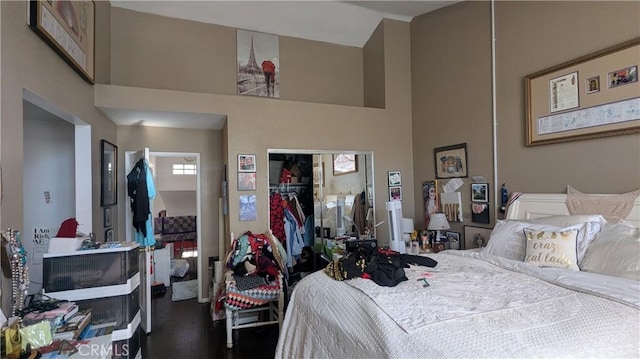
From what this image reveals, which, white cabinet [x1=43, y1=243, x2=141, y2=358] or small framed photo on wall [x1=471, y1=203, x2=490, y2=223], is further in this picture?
small framed photo on wall [x1=471, y1=203, x2=490, y2=223]

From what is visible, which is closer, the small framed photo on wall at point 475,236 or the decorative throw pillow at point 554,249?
the decorative throw pillow at point 554,249

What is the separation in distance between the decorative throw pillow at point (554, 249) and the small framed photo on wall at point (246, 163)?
2.70m

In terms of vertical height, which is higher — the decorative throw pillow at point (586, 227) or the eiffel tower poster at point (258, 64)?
the eiffel tower poster at point (258, 64)

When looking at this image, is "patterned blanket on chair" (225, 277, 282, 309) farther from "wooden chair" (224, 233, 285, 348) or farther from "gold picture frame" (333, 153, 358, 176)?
"gold picture frame" (333, 153, 358, 176)

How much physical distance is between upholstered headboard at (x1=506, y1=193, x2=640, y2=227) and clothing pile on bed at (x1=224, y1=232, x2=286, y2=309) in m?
2.29

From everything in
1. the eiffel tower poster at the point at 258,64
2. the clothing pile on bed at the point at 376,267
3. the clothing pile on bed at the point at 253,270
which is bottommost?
the clothing pile on bed at the point at 253,270

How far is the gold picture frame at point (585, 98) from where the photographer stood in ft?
7.34

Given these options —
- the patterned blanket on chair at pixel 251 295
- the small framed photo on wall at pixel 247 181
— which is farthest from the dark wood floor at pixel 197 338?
the small framed photo on wall at pixel 247 181

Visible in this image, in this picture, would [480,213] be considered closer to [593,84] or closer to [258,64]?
[593,84]

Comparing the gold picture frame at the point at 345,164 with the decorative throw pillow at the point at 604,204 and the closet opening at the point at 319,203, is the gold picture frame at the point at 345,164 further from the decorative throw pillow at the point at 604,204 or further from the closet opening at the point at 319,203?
the decorative throw pillow at the point at 604,204

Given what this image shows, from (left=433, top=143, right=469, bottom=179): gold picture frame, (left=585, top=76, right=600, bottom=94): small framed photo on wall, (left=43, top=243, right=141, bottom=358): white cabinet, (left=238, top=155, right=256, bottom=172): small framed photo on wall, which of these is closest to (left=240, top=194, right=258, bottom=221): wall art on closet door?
(left=238, top=155, right=256, bottom=172): small framed photo on wall

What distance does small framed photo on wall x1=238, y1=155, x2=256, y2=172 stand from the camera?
3561mm

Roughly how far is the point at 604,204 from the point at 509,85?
137 centimetres

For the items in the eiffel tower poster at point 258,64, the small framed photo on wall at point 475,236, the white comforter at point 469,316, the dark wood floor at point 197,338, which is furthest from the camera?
the eiffel tower poster at point 258,64
